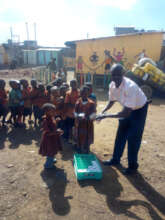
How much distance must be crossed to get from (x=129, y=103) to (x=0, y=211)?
2340mm

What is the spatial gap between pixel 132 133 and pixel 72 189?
134 cm

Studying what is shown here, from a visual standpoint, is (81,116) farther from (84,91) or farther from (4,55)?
(4,55)

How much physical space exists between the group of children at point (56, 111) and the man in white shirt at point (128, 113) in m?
0.57

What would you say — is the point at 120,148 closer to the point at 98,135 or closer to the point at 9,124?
the point at 98,135

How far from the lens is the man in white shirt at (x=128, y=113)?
2.62m

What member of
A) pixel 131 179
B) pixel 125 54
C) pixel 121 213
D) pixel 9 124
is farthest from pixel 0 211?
pixel 125 54

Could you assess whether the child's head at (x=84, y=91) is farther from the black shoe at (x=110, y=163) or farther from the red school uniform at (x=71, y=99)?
the black shoe at (x=110, y=163)

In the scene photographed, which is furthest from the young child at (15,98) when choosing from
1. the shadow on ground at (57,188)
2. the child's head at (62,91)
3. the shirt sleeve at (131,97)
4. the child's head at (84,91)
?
the shirt sleeve at (131,97)

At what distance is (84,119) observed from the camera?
3469mm

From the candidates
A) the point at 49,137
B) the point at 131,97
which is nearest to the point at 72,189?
the point at 49,137

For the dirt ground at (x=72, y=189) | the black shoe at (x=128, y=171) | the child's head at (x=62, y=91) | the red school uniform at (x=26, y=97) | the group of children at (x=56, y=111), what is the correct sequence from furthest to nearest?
1. the red school uniform at (x=26, y=97)
2. the child's head at (x=62, y=91)
3. the black shoe at (x=128, y=171)
4. the group of children at (x=56, y=111)
5. the dirt ground at (x=72, y=189)

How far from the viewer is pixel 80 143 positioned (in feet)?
12.1

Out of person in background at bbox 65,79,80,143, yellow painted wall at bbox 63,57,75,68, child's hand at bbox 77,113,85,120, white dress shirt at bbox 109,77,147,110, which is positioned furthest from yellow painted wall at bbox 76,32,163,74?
yellow painted wall at bbox 63,57,75,68

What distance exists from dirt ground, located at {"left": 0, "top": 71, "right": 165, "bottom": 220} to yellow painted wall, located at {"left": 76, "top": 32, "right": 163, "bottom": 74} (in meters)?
8.91
